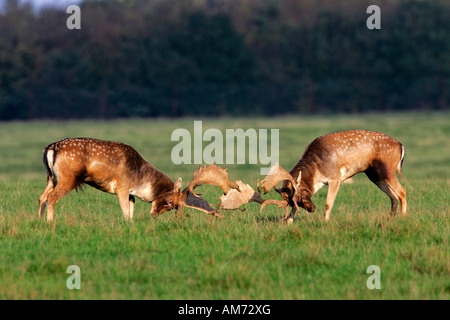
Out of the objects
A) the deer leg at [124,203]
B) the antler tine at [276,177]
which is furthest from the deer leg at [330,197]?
the deer leg at [124,203]

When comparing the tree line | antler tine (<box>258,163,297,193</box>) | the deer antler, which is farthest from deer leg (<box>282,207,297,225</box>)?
the tree line

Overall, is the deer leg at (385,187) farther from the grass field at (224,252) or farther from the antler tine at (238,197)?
the antler tine at (238,197)

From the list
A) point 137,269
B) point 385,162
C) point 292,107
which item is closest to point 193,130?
point 292,107

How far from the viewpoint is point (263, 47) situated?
6838 cm

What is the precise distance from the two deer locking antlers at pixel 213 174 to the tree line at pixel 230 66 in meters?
45.5

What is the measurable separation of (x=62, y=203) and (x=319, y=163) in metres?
5.39

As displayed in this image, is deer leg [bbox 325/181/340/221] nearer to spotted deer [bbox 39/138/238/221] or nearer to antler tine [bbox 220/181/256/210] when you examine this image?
antler tine [bbox 220/181/256/210]

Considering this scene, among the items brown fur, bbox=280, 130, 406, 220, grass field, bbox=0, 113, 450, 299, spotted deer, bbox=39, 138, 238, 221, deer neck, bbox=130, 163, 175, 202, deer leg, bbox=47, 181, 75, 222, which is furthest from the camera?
deer neck, bbox=130, 163, 175, 202

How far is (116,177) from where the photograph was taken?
11625mm

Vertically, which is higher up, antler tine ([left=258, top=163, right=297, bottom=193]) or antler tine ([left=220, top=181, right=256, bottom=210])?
antler tine ([left=258, top=163, right=297, bottom=193])

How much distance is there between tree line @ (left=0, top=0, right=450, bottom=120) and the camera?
57.7 meters

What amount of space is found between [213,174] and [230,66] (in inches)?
2031

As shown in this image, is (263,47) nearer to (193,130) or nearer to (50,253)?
(193,130)
